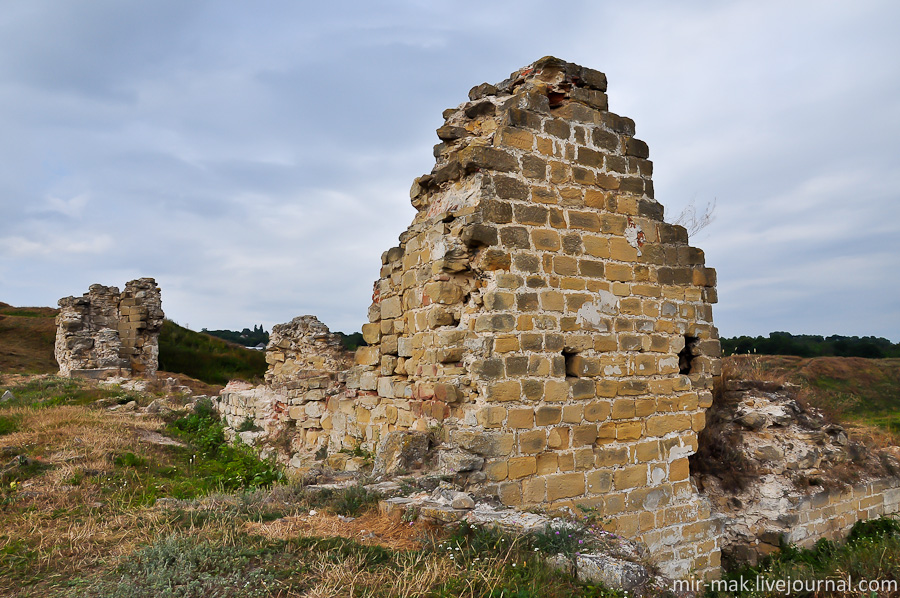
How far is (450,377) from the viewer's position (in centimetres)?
507

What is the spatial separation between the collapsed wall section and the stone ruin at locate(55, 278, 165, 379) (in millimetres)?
14620

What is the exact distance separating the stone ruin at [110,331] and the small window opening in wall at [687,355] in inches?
648

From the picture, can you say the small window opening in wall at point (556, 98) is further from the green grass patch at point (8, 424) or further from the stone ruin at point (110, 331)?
the stone ruin at point (110, 331)

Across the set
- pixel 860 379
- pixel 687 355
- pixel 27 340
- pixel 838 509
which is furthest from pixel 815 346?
pixel 27 340

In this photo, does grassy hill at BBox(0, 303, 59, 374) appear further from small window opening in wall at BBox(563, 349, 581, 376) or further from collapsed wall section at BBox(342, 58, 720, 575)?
small window opening in wall at BBox(563, 349, 581, 376)

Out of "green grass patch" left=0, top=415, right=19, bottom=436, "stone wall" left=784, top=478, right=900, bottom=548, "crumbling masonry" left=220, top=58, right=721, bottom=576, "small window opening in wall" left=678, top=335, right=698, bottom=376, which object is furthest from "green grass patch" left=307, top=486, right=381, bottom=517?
"green grass patch" left=0, top=415, right=19, bottom=436

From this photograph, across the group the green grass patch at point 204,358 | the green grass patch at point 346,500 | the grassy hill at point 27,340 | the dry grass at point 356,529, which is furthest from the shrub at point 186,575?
the green grass patch at point 204,358

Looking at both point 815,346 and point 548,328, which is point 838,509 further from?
point 815,346

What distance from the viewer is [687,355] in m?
6.30

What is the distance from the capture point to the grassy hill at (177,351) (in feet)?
76.4

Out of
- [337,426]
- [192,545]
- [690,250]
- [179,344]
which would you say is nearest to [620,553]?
[192,545]

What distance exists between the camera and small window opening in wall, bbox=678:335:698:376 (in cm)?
624

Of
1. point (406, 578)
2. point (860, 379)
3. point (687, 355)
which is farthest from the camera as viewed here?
point (860, 379)

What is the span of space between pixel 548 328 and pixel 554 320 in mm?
102
